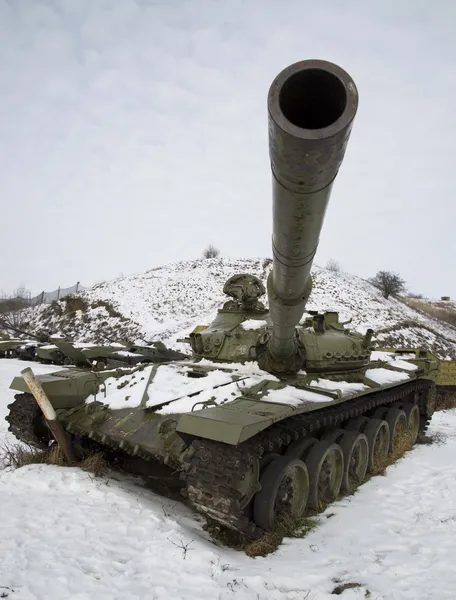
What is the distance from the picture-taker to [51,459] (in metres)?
6.32

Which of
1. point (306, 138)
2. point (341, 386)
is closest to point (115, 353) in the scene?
point (341, 386)

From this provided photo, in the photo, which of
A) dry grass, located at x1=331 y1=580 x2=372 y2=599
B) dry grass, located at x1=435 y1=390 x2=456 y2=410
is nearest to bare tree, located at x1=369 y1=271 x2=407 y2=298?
dry grass, located at x1=435 y1=390 x2=456 y2=410

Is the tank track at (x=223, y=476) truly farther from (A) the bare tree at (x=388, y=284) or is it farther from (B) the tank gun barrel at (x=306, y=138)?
(A) the bare tree at (x=388, y=284)

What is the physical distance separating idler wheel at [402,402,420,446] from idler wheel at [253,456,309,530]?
16.4 ft

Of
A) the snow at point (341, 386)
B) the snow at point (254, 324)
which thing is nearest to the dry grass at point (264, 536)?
the snow at point (341, 386)

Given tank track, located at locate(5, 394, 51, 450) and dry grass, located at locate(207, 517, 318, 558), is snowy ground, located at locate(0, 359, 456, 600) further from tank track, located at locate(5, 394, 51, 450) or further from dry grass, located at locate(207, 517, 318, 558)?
tank track, located at locate(5, 394, 51, 450)

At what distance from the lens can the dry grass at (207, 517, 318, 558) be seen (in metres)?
4.57

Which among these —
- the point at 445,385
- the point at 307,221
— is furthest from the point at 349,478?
the point at 445,385

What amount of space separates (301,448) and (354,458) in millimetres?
1752

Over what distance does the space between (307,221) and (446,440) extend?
31.9ft

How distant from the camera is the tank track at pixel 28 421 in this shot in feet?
21.6

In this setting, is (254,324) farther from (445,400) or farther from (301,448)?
(445,400)

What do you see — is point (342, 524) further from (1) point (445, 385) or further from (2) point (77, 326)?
(2) point (77, 326)

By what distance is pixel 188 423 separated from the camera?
4441 mm
